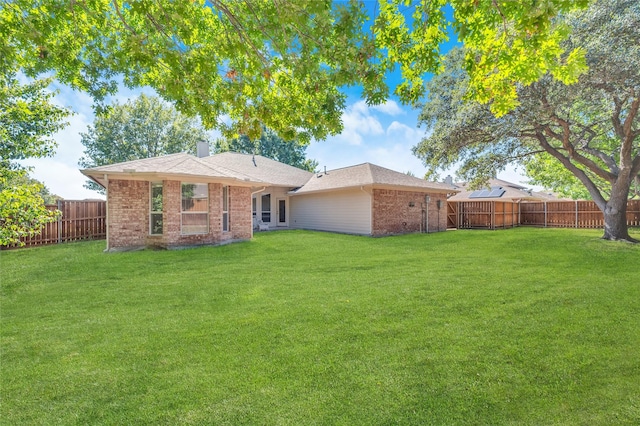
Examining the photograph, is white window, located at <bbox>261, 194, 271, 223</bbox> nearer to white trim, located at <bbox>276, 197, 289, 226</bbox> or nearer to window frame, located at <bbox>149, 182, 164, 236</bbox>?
white trim, located at <bbox>276, 197, 289, 226</bbox>

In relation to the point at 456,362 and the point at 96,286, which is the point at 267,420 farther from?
the point at 96,286

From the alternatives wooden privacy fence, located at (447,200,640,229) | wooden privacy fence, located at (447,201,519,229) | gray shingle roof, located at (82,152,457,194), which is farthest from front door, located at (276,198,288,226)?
wooden privacy fence, located at (447,200,640,229)

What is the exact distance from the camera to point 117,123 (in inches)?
1023

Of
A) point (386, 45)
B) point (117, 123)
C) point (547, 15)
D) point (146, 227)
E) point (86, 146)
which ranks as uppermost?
point (117, 123)

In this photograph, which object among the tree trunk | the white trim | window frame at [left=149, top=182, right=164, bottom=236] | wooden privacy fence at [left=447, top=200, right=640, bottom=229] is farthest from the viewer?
wooden privacy fence at [left=447, top=200, right=640, bottom=229]

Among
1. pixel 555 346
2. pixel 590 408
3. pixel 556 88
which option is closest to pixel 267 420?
pixel 590 408

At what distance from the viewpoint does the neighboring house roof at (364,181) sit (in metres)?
14.6

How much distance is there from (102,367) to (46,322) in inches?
72.5

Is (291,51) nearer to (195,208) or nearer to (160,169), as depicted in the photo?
(160,169)

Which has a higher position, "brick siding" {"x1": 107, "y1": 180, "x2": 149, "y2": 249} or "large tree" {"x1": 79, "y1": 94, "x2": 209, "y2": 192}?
"large tree" {"x1": 79, "y1": 94, "x2": 209, "y2": 192}

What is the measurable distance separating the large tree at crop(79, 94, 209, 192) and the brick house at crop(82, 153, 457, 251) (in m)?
10.1

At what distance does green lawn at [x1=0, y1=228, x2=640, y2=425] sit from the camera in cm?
220

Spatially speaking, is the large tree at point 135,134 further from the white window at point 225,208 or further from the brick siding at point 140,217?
the brick siding at point 140,217

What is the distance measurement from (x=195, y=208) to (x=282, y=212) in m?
8.57
